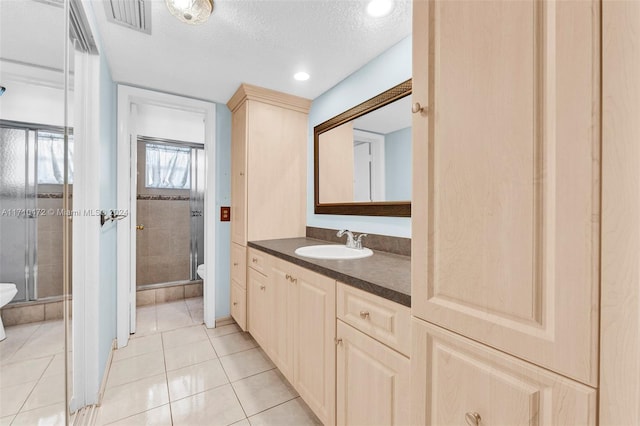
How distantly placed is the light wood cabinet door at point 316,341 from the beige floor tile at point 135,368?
3.66ft

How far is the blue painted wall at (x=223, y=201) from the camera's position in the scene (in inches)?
100

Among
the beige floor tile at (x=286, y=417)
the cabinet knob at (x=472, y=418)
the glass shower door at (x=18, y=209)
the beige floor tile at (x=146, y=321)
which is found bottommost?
the beige floor tile at (x=286, y=417)

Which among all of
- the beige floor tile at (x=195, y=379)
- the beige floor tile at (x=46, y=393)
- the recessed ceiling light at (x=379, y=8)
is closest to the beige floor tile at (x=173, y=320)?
the beige floor tile at (x=195, y=379)

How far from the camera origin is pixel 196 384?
1.69 m

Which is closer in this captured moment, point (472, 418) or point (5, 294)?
point (472, 418)

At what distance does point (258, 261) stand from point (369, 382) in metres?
1.20

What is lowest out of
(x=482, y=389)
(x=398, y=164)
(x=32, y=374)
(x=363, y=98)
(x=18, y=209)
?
(x=32, y=374)

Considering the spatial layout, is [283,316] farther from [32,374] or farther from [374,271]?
[32,374]

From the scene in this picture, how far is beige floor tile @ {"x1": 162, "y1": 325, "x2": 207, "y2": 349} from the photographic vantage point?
7.26ft

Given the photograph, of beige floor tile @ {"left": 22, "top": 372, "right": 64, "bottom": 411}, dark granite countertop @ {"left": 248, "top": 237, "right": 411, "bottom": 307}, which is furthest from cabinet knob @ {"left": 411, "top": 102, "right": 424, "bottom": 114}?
beige floor tile @ {"left": 22, "top": 372, "right": 64, "bottom": 411}

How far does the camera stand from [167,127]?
331 cm

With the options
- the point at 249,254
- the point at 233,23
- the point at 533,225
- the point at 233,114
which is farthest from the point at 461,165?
the point at 233,114

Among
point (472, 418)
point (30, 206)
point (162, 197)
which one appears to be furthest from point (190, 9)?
point (162, 197)

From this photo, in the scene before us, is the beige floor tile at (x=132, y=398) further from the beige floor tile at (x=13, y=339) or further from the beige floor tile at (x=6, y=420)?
the beige floor tile at (x=13, y=339)
